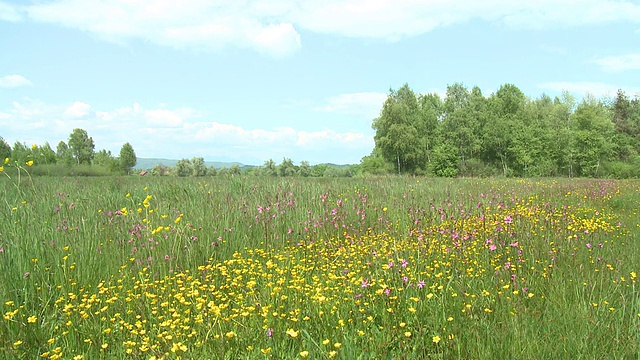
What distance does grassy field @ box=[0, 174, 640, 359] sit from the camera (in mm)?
2801

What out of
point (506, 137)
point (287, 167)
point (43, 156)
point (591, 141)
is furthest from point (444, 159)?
point (43, 156)

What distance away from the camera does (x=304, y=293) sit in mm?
3652

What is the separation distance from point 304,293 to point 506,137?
184 feet

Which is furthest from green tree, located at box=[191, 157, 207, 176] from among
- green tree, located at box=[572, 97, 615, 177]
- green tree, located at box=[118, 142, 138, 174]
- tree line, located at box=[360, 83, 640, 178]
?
green tree, located at box=[572, 97, 615, 177]

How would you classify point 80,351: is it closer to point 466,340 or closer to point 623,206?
point 466,340

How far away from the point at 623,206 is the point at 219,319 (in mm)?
11106

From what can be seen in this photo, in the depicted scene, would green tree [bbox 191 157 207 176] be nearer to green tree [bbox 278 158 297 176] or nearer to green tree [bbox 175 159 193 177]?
green tree [bbox 175 159 193 177]

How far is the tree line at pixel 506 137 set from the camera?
4938cm

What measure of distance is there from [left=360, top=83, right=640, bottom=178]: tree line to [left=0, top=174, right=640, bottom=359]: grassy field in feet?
150

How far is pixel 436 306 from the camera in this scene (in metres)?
3.15

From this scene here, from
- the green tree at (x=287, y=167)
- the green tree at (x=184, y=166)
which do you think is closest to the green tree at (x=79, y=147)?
the green tree at (x=184, y=166)

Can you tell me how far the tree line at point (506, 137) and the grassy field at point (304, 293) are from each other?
45.7 meters

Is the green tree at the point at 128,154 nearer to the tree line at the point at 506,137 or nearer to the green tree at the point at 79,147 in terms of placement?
the green tree at the point at 79,147

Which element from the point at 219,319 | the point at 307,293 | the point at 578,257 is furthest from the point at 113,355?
the point at 578,257
